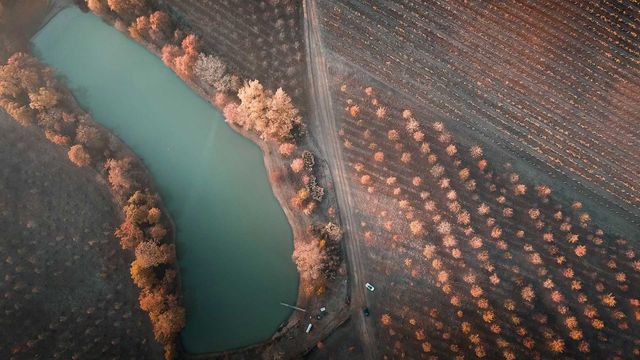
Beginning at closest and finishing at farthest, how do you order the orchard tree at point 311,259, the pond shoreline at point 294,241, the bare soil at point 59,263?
the orchard tree at point 311,259 < the bare soil at point 59,263 < the pond shoreline at point 294,241

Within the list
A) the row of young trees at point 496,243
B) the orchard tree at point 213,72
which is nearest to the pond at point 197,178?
the orchard tree at point 213,72

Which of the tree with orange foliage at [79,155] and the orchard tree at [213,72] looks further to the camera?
the orchard tree at [213,72]

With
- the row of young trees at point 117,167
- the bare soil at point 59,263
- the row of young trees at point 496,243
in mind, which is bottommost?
the bare soil at point 59,263

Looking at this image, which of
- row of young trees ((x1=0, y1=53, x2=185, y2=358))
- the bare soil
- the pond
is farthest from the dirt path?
the bare soil

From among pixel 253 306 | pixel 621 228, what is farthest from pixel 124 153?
pixel 621 228

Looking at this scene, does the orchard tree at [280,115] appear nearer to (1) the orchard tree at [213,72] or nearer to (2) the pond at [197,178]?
(2) the pond at [197,178]

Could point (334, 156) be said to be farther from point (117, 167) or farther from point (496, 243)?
point (117, 167)

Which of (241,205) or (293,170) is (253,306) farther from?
(293,170)
